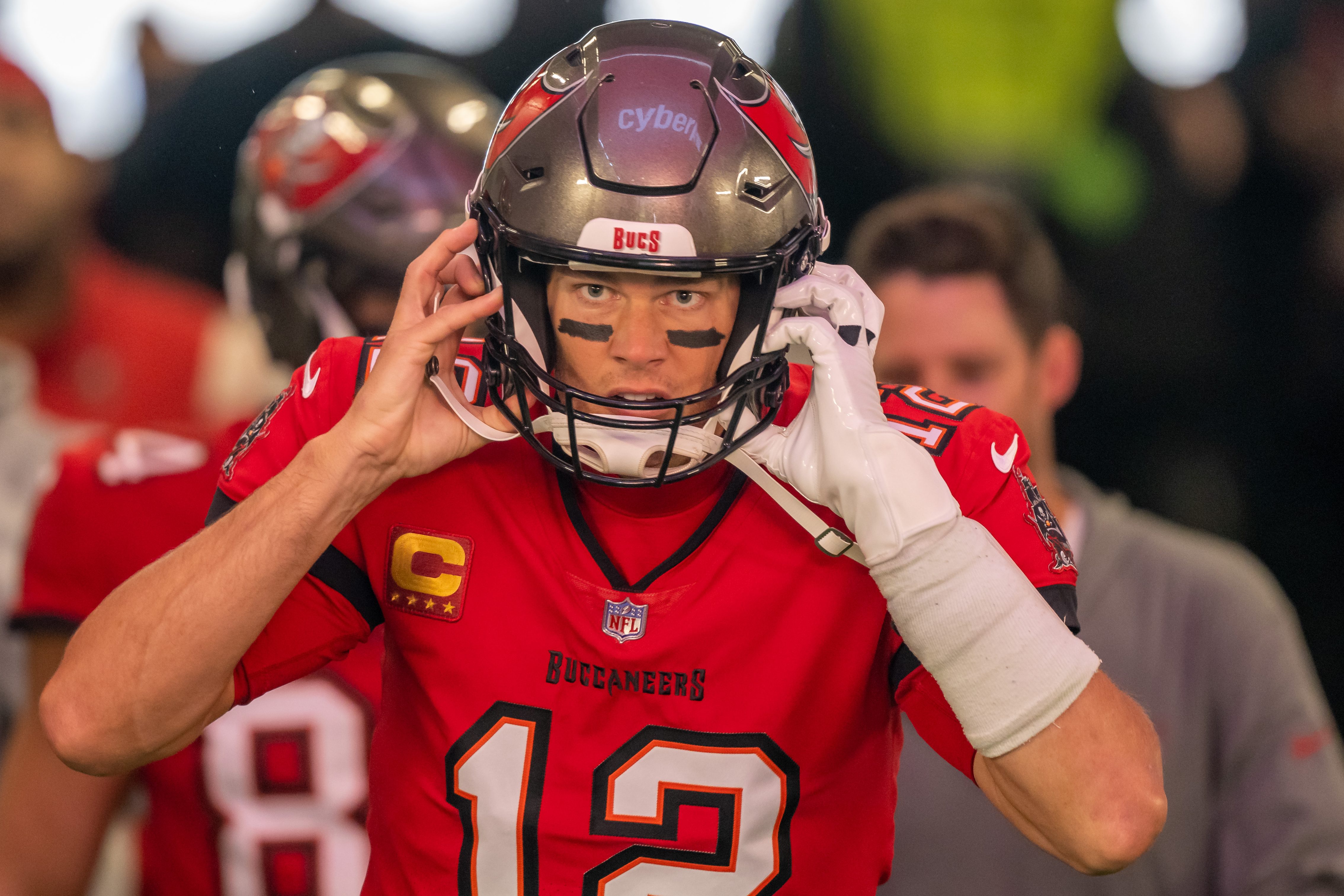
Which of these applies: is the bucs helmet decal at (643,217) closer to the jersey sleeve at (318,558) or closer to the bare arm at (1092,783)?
the jersey sleeve at (318,558)

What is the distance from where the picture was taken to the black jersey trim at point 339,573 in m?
1.43

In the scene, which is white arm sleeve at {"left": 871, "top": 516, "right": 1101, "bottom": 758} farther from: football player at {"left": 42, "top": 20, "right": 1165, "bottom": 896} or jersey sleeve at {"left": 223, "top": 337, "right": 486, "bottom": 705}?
jersey sleeve at {"left": 223, "top": 337, "right": 486, "bottom": 705}

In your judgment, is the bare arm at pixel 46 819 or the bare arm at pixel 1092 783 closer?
the bare arm at pixel 1092 783

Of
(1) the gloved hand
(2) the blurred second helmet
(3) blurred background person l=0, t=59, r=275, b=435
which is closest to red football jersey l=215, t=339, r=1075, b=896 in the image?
(1) the gloved hand

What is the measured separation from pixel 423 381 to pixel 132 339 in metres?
2.89

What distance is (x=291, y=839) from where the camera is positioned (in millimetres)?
1970

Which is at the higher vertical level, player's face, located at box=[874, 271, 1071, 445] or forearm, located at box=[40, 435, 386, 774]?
forearm, located at box=[40, 435, 386, 774]

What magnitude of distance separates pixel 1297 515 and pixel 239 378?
3.06 meters

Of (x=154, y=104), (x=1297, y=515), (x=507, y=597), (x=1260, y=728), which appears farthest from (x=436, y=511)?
(x=1297, y=515)

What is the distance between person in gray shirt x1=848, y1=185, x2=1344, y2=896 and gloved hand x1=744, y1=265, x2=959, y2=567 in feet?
3.23

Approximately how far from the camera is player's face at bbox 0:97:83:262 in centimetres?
356

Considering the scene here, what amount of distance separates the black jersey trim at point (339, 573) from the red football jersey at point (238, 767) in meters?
0.58

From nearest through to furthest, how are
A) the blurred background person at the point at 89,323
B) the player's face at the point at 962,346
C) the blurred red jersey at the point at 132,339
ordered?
the player's face at the point at 962,346, the blurred background person at the point at 89,323, the blurred red jersey at the point at 132,339

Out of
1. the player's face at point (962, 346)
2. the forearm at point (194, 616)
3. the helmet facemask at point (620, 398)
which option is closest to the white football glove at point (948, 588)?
the helmet facemask at point (620, 398)
